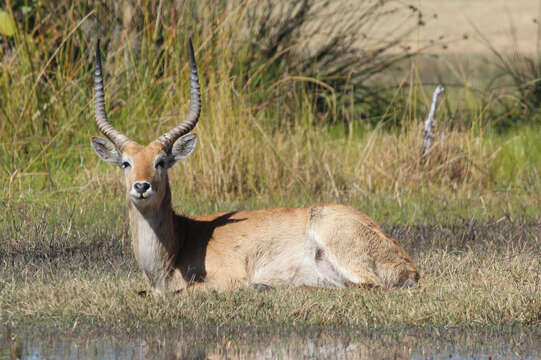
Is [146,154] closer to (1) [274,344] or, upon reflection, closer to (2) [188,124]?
(2) [188,124]

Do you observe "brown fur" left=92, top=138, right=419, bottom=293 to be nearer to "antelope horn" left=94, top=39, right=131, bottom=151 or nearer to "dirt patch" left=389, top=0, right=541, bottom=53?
"antelope horn" left=94, top=39, right=131, bottom=151

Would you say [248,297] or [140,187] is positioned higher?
[140,187]

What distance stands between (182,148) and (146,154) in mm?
505

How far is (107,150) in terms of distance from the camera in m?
6.78

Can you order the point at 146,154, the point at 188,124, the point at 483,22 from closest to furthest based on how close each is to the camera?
the point at 146,154, the point at 188,124, the point at 483,22

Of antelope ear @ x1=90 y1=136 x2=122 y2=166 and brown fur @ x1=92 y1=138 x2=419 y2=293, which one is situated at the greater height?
antelope ear @ x1=90 y1=136 x2=122 y2=166

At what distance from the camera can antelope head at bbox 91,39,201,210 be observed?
20.4 feet

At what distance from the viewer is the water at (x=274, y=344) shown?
4898mm

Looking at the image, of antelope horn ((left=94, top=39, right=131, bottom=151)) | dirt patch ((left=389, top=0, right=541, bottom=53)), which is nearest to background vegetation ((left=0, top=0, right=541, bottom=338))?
antelope horn ((left=94, top=39, right=131, bottom=151))

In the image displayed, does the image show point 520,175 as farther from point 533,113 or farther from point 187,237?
point 187,237

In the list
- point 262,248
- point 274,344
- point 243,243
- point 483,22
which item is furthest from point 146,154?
point 483,22

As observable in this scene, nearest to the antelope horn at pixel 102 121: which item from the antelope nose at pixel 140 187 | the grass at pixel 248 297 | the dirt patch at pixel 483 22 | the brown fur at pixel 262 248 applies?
the brown fur at pixel 262 248

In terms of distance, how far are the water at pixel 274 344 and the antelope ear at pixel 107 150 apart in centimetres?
161

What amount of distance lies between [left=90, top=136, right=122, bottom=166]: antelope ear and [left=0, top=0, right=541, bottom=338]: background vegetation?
0.84 metres
